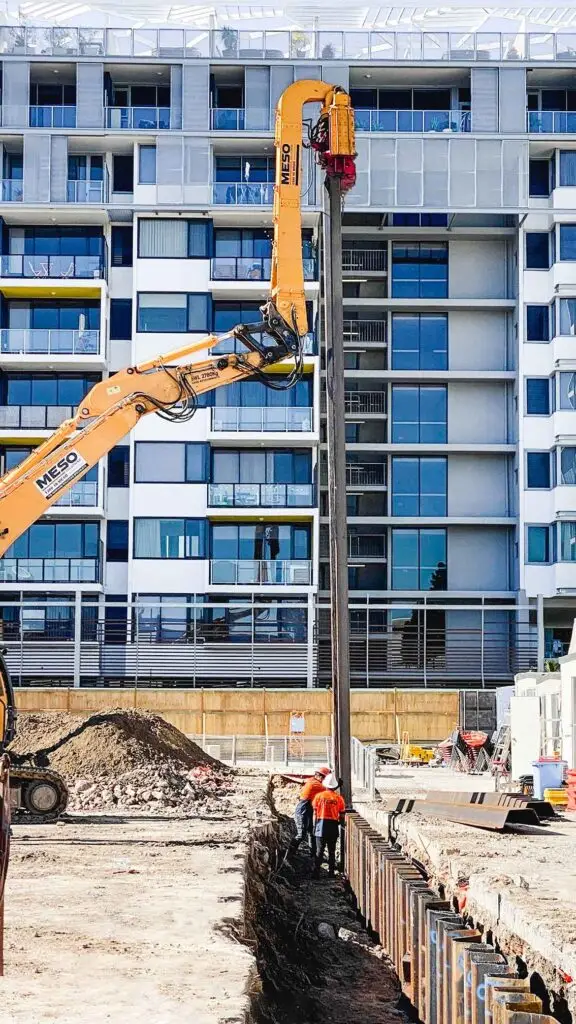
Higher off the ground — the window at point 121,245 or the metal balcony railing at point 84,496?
the window at point 121,245

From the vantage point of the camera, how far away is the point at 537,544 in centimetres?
5712

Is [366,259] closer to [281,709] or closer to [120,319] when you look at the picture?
[120,319]

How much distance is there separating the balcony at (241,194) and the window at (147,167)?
8.74 ft

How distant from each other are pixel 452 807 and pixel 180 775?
866cm

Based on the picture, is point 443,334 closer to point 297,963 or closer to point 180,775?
point 180,775

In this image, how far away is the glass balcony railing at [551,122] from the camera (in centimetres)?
5806

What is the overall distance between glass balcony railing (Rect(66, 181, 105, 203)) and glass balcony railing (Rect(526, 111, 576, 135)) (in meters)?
18.2

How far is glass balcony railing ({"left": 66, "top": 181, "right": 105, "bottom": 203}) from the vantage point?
57.0 metres

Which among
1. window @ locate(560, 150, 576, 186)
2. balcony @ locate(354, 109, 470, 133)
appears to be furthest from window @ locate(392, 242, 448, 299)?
window @ locate(560, 150, 576, 186)

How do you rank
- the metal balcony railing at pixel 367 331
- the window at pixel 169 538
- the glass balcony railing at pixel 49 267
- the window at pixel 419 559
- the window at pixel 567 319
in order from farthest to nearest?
the metal balcony railing at pixel 367 331 → the window at pixel 419 559 → the window at pixel 567 319 → the glass balcony railing at pixel 49 267 → the window at pixel 169 538

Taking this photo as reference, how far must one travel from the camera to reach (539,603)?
2156 inches

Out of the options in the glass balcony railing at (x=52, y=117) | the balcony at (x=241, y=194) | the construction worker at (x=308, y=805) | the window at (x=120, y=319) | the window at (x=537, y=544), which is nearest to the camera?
the construction worker at (x=308, y=805)

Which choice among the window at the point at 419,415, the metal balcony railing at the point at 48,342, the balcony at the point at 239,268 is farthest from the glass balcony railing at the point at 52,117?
the window at the point at 419,415

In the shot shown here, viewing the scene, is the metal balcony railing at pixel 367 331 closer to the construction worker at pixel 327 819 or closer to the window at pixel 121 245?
the window at pixel 121 245
